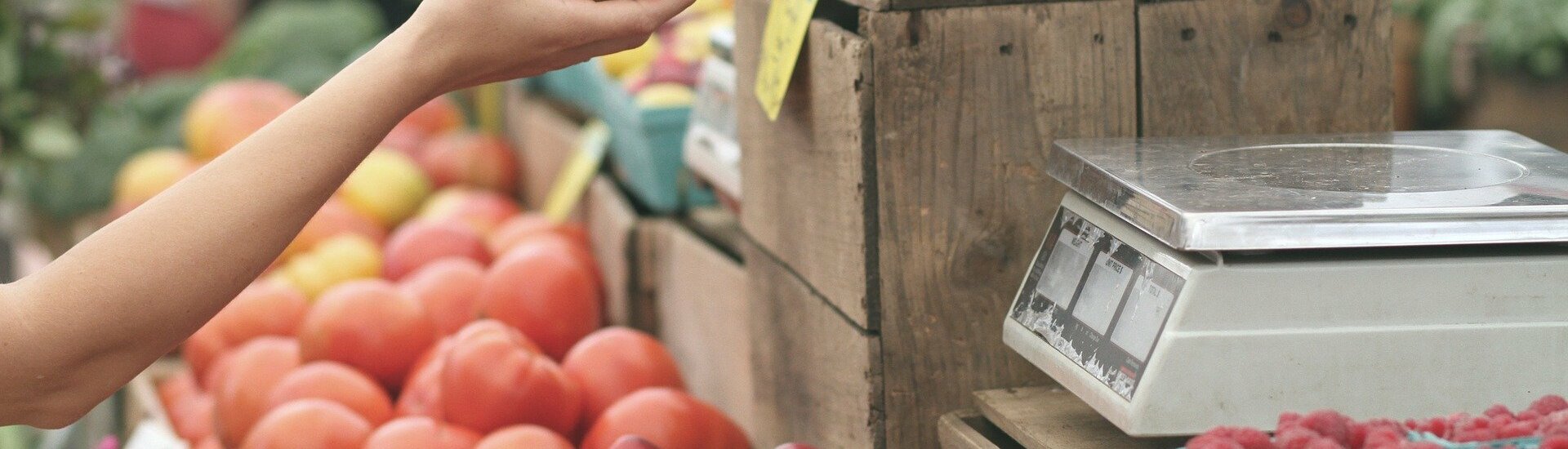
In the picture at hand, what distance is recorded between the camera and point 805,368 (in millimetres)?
1475

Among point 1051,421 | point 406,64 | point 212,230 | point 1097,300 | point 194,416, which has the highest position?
point 406,64

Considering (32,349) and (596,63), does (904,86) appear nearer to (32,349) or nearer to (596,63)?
(32,349)

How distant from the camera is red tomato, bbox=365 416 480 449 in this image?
157 cm

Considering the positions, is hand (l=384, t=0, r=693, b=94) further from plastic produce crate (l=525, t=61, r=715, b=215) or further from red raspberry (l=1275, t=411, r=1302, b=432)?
plastic produce crate (l=525, t=61, r=715, b=215)

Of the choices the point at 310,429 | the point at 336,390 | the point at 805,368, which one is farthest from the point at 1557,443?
the point at 336,390

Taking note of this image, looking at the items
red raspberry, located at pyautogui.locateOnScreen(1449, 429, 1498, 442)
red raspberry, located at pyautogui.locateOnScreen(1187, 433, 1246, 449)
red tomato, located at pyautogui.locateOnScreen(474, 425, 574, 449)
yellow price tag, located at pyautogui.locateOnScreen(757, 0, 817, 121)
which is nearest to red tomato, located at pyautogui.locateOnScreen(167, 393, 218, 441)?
red tomato, located at pyautogui.locateOnScreen(474, 425, 574, 449)

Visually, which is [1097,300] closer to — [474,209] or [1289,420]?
[1289,420]

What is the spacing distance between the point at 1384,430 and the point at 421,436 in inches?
41.8

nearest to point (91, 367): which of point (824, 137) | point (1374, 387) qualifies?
point (824, 137)

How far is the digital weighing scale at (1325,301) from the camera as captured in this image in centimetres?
92

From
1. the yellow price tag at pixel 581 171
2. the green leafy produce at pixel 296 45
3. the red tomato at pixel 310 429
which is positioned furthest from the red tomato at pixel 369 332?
the green leafy produce at pixel 296 45

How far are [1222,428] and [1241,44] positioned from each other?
496 mm

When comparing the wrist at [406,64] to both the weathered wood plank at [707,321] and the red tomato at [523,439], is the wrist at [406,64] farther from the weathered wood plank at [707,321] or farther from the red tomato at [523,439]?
the weathered wood plank at [707,321]

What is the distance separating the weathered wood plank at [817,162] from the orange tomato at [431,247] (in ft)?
3.41
